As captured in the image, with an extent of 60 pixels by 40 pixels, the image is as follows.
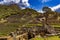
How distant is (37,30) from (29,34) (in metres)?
2.90

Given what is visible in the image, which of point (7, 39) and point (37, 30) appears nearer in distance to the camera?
point (7, 39)

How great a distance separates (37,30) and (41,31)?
38.7 inches

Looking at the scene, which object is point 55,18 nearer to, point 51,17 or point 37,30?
point 51,17

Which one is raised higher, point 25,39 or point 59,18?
point 59,18

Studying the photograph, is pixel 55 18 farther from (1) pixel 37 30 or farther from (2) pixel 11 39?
(2) pixel 11 39

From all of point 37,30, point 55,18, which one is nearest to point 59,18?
point 55,18

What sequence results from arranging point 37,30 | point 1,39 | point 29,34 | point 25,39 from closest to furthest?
point 1,39
point 25,39
point 29,34
point 37,30

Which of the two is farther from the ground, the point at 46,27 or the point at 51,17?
the point at 51,17

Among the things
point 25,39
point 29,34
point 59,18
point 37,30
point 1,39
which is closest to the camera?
point 1,39

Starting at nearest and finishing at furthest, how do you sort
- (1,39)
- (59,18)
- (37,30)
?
(1,39) → (37,30) → (59,18)

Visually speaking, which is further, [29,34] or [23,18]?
[23,18]

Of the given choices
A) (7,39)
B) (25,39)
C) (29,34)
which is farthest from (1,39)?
(29,34)

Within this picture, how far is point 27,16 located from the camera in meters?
79.0

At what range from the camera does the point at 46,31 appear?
32469 mm
